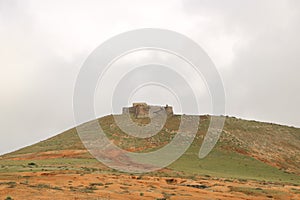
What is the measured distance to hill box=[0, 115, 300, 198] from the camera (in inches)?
2307

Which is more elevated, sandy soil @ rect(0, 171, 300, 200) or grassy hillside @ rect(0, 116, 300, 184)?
grassy hillside @ rect(0, 116, 300, 184)

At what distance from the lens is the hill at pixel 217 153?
192ft

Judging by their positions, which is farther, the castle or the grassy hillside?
the castle

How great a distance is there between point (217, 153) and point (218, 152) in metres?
0.58

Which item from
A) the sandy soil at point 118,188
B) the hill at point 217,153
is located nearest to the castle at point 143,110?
the hill at point 217,153

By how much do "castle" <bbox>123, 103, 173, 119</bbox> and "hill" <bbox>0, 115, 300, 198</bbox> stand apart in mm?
2421

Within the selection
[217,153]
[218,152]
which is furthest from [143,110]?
[217,153]

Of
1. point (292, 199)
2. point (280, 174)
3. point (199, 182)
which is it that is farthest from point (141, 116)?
point (292, 199)

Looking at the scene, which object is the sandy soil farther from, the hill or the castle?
the castle

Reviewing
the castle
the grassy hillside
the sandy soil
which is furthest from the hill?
the sandy soil

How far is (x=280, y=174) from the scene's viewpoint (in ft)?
216

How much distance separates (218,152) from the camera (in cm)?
7419

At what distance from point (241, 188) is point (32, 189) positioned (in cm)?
2198

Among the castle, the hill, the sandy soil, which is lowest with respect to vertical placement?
the sandy soil
